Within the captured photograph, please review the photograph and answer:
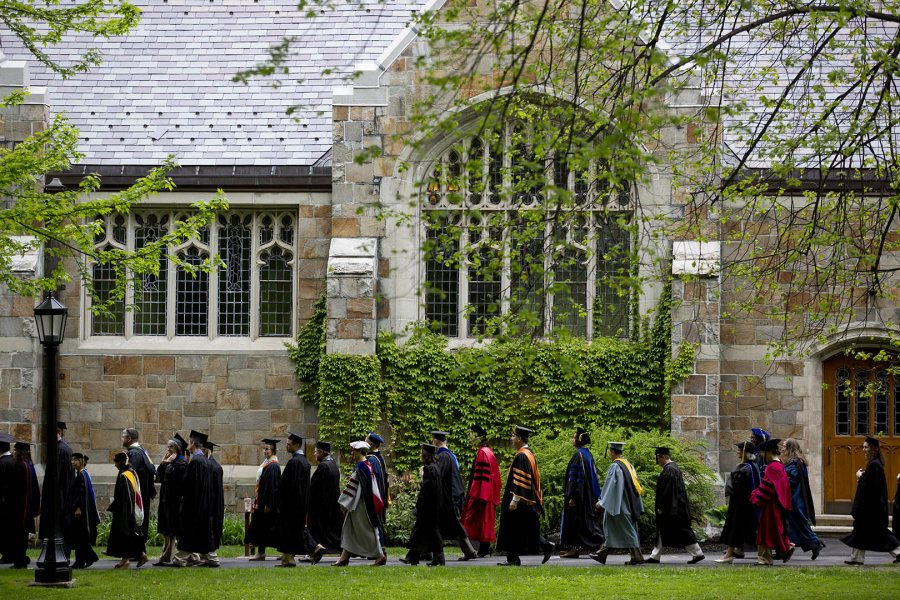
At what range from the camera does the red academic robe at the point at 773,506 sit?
48.9ft

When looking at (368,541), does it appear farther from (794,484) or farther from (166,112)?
(166,112)

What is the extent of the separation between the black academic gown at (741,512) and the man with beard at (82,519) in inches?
298

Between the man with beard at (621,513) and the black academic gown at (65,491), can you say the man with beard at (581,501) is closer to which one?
the man with beard at (621,513)

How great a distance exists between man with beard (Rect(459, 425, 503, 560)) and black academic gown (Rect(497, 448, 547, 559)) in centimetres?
57

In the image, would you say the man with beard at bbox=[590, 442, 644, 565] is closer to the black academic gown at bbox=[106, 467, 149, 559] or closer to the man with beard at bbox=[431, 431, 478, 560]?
the man with beard at bbox=[431, 431, 478, 560]

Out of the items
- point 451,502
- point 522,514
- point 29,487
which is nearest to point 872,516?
point 522,514

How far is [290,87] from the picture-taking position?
21.5m

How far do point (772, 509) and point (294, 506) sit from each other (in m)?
5.67

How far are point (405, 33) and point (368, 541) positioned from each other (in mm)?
7804

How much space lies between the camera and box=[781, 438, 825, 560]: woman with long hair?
1588cm

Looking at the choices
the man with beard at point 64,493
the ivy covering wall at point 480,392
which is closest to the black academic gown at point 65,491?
the man with beard at point 64,493

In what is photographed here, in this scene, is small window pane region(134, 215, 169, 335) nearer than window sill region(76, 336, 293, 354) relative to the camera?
No

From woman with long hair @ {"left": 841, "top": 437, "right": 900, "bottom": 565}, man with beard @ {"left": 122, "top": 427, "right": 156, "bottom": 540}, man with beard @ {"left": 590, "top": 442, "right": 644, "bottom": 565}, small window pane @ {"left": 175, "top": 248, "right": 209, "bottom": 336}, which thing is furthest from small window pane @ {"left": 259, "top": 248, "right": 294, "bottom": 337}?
woman with long hair @ {"left": 841, "top": 437, "right": 900, "bottom": 565}

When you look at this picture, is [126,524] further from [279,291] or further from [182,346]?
[279,291]
